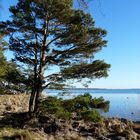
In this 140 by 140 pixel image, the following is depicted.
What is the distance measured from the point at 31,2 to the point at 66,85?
5.11m

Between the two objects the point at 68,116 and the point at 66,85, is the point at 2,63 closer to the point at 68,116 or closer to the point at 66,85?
the point at 66,85

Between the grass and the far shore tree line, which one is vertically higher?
the far shore tree line

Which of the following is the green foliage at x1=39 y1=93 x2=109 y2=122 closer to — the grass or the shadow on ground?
the shadow on ground

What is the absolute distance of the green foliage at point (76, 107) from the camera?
2042 centimetres

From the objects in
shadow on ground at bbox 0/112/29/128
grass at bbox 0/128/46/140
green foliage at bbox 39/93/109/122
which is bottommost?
grass at bbox 0/128/46/140

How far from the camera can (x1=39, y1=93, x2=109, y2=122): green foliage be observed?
20.4 meters

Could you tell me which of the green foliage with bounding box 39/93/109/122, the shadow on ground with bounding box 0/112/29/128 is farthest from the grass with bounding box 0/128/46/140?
the green foliage with bounding box 39/93/109/122

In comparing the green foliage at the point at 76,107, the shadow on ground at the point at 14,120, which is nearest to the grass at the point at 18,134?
the shadow on ground at the point at 14,120

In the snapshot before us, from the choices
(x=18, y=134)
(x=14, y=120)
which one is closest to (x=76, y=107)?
(x=14, y=120)

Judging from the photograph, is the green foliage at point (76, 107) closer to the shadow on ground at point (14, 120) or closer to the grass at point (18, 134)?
the shadow on ground at point (14, 120)

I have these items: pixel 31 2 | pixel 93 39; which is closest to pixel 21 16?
pixel 31 2

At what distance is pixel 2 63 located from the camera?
83.9 ft

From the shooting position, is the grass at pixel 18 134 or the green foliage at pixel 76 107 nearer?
the grass at pixel 18 134

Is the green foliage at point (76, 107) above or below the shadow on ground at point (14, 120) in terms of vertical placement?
above
